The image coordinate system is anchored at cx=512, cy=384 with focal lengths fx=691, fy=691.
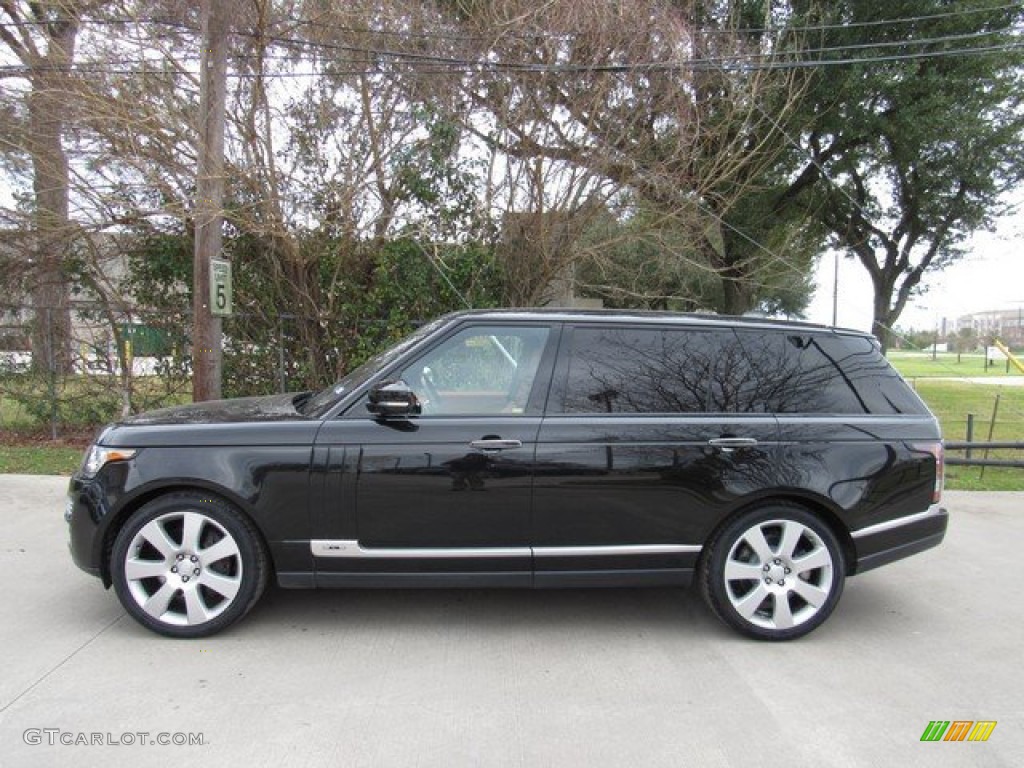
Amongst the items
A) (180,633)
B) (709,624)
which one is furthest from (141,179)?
(709,624)

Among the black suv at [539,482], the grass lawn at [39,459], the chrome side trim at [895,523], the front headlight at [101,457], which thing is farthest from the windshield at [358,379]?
the grass lawn at [39,459]

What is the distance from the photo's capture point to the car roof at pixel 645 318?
3869mm

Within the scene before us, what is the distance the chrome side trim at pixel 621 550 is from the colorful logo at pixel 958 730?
4.12ft

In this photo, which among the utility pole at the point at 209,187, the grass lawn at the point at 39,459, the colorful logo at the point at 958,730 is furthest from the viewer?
the grass lawn at the point at 39,459

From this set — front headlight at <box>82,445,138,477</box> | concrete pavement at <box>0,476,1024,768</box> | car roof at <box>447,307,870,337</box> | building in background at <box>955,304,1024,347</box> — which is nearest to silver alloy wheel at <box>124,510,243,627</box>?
concrete pavement at <box>0,476,1024,768</box>

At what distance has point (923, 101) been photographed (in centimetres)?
1235

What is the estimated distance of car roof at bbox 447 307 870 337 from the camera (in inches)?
152

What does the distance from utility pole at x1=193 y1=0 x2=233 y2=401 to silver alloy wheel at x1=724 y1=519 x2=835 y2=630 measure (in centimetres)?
598

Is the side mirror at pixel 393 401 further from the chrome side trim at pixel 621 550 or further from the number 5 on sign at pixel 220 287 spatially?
the number 5 on sign at pixel 220 287

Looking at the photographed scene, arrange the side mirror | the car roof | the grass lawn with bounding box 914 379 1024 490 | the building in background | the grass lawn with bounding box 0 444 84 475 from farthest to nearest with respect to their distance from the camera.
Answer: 1. the building in background
2. the grass lawn with bounding box 914 379 1024 490
3. the grass lawn with bounding box 0 444 84 475
4. the car roof
5. the side mirror

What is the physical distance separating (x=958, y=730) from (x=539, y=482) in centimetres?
213

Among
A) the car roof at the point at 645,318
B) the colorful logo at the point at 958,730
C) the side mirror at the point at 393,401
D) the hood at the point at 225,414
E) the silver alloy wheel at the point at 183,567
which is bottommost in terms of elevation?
the colorful logo at the point at 958,730

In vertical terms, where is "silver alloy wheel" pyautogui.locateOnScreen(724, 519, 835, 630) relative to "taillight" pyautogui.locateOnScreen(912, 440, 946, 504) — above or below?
below

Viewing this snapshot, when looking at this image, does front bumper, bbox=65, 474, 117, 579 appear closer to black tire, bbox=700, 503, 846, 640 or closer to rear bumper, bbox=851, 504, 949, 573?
black tire, bbox=700, 503, 846, 640
